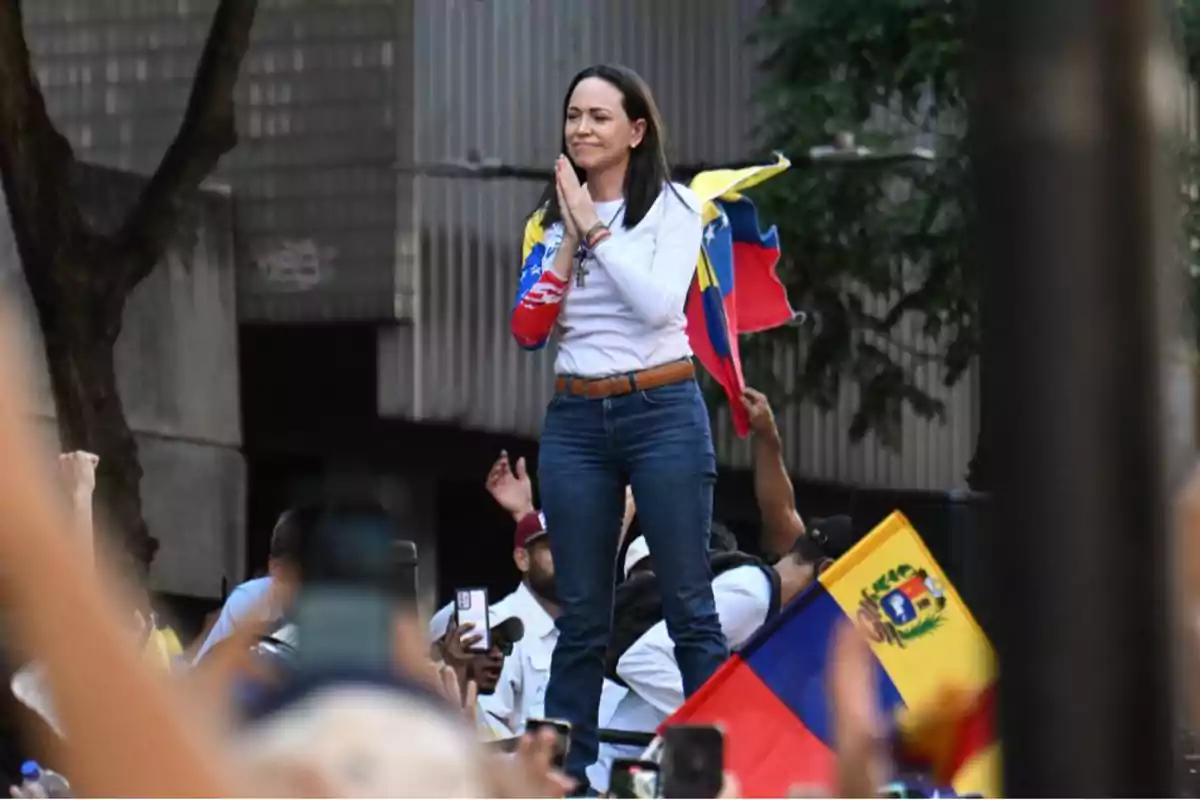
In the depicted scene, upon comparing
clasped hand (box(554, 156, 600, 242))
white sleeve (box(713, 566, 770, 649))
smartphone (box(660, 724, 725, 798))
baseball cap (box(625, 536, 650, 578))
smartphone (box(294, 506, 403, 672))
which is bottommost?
baseball cap (box(625, 536, 650, 578))

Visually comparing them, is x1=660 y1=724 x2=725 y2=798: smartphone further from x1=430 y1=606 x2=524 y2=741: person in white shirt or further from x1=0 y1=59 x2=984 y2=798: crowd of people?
x1=430 y1=606 x2=524 y2=741: person in white shirt

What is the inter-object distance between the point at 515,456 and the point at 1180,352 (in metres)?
12.6

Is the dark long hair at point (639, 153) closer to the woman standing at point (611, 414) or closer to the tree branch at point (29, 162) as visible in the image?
the woman standing at point (611, 414)

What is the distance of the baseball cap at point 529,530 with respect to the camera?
7.15 meters

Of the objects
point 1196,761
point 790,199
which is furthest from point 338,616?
point 790,199

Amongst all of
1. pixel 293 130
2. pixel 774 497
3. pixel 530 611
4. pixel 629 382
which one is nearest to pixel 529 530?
pixel 530 611

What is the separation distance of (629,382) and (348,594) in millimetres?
3075

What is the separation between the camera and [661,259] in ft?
17.6

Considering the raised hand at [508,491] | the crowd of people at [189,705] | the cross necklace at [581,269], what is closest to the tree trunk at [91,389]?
the raised hand at [508,491]

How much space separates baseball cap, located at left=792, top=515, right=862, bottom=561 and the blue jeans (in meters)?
1.19

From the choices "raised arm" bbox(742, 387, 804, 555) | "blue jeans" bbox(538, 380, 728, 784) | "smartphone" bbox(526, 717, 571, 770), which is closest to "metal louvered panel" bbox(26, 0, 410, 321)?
"raised arm" bbox(742, 387, 804, 555)

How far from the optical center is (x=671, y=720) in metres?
4.98

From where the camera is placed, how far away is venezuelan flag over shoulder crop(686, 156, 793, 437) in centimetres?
578

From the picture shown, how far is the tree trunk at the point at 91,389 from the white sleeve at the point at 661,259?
4.06 m
